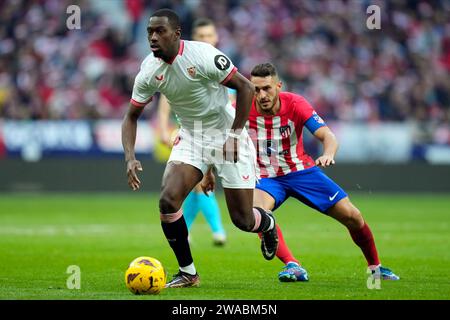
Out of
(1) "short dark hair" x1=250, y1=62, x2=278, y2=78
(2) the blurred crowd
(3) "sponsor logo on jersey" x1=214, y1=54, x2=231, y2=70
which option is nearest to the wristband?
(3) "sponsor logo on jersey" x1=214, y1=54, x2=231, y2=70

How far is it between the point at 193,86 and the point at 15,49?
16579mm

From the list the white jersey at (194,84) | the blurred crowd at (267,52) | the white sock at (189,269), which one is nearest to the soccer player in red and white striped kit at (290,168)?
the white jersey at (194,84)

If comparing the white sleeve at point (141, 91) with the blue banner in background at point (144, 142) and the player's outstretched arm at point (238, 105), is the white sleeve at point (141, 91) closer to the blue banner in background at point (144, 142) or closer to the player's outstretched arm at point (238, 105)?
the player's outstretched arm at point (238, 105)

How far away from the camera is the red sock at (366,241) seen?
860 cm

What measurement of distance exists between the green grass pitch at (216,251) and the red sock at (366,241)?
22cm

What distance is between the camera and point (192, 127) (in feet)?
26.4

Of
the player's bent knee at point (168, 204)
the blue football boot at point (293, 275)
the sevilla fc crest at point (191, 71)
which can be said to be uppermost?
the sevilla fc crest at point (191, 71)

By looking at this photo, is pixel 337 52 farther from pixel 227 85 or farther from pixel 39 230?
pixel 227 85

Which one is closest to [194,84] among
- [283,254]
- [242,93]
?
[242,93]

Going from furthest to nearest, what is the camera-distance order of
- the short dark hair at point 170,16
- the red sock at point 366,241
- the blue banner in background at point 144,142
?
the blue banner in background at point 144,142
the red sock at point 366,241
the short dark hair at point 170,16

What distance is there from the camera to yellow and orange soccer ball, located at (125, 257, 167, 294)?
7.24 m

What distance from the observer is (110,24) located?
24.4 metres

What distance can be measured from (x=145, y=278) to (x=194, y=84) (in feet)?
5.50
